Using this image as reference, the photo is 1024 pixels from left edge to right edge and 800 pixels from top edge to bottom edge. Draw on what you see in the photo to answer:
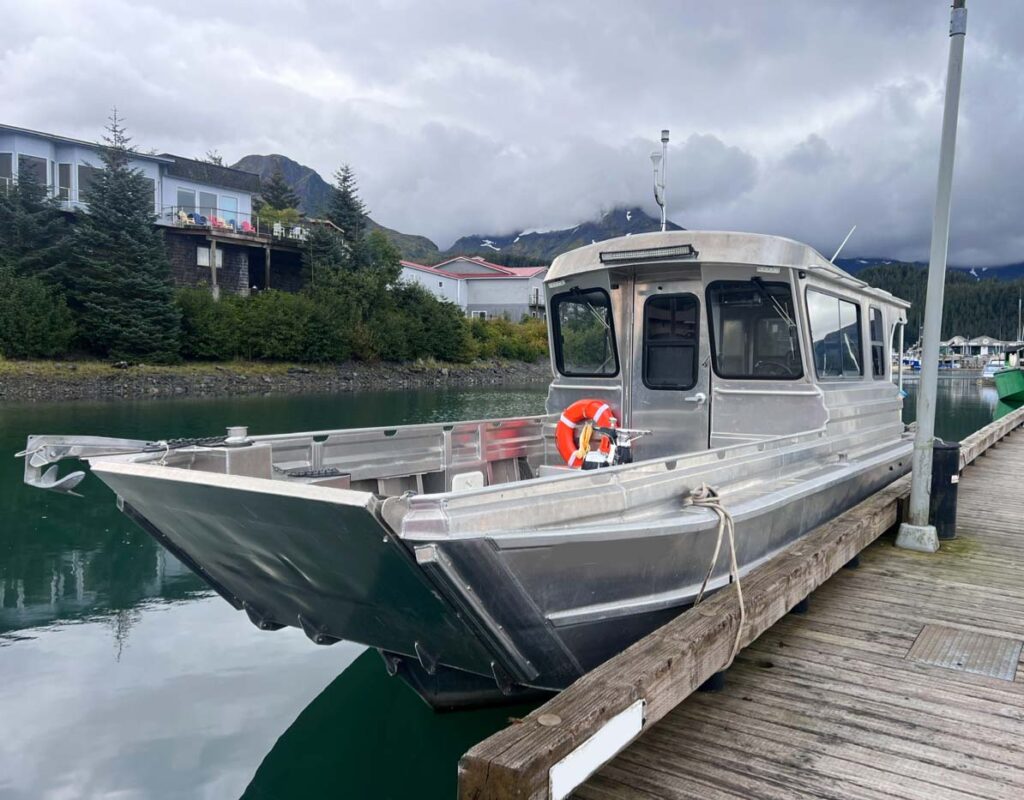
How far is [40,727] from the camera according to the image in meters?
5.66

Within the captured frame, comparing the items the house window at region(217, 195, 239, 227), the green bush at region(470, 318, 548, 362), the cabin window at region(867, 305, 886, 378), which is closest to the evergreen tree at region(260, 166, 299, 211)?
the house window at region(217, 195, 239, 227)

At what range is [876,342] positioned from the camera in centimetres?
831

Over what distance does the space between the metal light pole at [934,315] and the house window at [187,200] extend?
146ft

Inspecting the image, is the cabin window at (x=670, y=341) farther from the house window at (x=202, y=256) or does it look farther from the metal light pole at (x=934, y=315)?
the house window at (x=202, y=256)

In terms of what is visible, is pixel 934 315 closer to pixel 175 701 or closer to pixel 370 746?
pixel 370 746

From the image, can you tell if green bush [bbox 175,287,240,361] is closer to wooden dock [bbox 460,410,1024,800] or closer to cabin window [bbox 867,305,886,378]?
cabin window [bbox 867,305,886,378]

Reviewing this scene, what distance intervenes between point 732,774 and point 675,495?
5.25ft

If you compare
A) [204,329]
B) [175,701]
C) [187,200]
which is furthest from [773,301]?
[187,200]

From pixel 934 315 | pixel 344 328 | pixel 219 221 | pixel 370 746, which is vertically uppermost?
pixel 219 221

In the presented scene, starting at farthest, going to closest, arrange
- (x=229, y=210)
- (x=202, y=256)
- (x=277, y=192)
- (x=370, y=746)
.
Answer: (x=277, y=192) → (x=229, y=210) → (x=202, y=256) → (x=370, y=746)

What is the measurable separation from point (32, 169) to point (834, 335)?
1540 inches

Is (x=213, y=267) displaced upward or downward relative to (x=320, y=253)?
downward

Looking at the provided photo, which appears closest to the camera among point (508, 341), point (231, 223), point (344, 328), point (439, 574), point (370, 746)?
point (439, 574)

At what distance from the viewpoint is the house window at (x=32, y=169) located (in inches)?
1399
